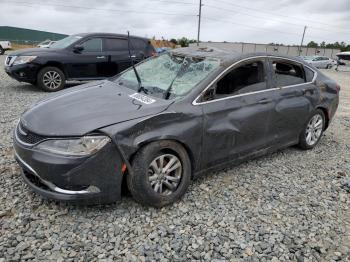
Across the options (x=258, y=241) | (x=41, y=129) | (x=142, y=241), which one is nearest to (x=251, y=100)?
(x=258, y=241)

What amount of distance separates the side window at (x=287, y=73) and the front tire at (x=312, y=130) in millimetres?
629

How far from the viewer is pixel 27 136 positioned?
123 inches

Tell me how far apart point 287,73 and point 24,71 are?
695 centimetres

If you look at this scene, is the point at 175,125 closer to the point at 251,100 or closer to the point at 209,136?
the point at 209,136

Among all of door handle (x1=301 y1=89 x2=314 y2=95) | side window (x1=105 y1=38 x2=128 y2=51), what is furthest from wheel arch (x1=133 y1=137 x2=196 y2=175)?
side window (x1=105 y1=38 x2=128 y2=51)

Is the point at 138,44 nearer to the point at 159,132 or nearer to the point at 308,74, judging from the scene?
the point at 308,74

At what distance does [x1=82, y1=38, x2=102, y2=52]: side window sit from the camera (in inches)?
366

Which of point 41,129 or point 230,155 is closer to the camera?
point 41,129

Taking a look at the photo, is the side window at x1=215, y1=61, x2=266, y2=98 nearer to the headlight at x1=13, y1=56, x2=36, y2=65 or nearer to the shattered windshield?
the shattered windshield

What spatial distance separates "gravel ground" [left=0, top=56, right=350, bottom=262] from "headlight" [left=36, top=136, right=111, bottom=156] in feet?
2.24

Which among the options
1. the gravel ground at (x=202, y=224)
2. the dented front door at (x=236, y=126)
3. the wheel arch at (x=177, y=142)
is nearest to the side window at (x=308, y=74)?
the dented front door at (x=236, y=126)

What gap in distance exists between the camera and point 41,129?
120 inches

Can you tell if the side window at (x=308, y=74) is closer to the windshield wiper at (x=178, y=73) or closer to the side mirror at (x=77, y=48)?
the windshield wiper at (x=178, y=73)

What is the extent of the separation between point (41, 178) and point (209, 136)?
172cm
